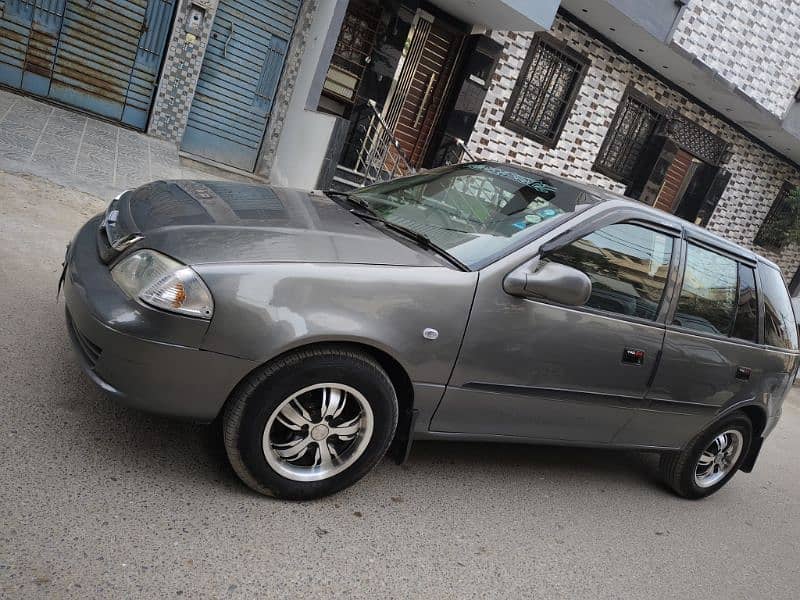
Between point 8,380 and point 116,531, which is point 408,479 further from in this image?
point 8,380

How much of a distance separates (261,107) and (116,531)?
9.21 metres

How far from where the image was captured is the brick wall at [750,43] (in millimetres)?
12289

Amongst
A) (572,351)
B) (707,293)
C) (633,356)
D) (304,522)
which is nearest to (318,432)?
(304,522)

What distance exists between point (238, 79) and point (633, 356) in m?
8.62

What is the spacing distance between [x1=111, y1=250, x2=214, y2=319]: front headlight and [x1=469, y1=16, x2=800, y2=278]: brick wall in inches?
382

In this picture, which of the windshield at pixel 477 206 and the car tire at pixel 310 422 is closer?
the car tire at pixel 310 422

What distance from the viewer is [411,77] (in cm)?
1105

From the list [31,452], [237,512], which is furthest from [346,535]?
[31,452]

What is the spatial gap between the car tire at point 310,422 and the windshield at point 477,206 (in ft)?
2.55

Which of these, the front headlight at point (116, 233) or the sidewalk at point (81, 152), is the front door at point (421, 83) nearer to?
the sidewalk at point (81, 152)

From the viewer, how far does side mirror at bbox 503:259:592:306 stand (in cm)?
307

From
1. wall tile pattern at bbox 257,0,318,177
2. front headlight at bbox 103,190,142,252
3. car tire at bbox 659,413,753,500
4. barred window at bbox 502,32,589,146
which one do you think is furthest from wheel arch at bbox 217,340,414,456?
barred window at bbox 502,32,589,146

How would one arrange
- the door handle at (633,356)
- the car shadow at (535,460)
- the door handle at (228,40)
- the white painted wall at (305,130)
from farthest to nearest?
the door handle at (228,40) < the white painted wall at (305,130) < the car shadow at (535,460) < the door handle at (633,356)

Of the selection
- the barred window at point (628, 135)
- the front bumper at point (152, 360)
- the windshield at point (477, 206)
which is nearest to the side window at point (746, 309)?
the windshield at point (477, 206)
